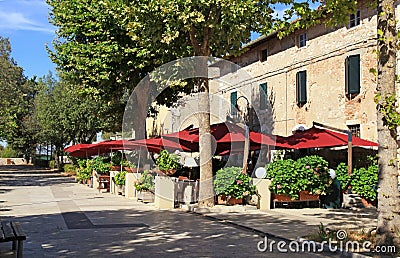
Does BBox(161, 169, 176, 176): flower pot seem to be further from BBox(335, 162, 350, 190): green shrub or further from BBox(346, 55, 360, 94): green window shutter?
BBox(346, 55, 360, 94): green window shutter

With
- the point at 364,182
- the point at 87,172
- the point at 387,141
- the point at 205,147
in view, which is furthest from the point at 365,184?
the point at 87,172

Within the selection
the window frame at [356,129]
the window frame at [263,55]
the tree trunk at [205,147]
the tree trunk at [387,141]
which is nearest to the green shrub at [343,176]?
the window frame at [356,129]

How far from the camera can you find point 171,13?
50.8ft

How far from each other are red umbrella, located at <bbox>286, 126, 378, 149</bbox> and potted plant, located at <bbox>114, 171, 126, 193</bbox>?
8106mm

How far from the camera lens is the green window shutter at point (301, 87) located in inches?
886

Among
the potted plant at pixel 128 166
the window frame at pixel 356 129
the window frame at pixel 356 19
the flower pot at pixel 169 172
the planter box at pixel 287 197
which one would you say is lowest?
the planter box at pixel 287 197

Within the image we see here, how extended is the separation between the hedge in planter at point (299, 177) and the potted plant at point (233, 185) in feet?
2.49

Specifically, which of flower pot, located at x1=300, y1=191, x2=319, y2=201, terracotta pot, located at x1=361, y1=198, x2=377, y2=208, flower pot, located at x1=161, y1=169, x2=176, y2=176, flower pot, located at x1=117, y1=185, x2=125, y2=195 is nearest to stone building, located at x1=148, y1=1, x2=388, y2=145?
terracotta pot, located at x1=361, y1=198, x2=377, y2=208

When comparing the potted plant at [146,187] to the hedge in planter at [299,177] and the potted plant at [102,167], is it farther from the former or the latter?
the potted plant at [102,167]

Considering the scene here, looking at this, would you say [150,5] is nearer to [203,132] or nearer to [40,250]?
[203,132]

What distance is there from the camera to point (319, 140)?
1727 centimetres

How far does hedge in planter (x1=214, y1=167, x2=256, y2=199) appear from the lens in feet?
52.6

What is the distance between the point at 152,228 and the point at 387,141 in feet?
18.6

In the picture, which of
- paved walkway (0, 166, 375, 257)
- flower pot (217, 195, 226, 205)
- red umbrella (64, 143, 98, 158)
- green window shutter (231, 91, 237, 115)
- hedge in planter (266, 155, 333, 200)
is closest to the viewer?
paved walkway (0, 166, 375, 257)
